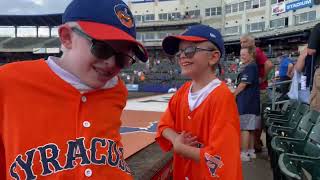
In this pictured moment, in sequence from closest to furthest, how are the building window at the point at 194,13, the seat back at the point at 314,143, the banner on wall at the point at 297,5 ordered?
the seat back at the point at 314,143, the banner on wall at the point at 297,5, the building window at the point at 194,13

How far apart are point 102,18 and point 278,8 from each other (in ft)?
166

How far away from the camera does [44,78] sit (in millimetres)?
1282

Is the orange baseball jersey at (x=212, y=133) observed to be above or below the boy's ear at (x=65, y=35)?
below

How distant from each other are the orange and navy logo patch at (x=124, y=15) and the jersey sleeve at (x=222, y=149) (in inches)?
28.7

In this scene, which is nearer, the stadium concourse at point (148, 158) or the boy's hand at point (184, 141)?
the boy's hand at point (184, 141)

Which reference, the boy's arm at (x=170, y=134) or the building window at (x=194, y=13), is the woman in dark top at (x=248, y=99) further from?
the building window at (x=194, y=13)

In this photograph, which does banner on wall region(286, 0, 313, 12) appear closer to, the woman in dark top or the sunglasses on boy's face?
the woman in dark top

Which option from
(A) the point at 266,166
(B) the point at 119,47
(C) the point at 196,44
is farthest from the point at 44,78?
(A) the point at 266,166

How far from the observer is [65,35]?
1.34 m

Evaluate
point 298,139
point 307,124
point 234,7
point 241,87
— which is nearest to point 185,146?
point 298,139

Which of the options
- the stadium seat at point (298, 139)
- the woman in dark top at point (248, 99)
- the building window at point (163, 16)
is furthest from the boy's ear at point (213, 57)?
the building window at point (163, 16)

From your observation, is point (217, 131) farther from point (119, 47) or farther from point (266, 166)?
point (266, 166)

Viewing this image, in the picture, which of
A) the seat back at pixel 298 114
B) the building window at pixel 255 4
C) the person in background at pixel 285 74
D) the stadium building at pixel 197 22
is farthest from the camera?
the building window at pixel 255 4

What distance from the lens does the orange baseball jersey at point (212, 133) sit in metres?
1.82
